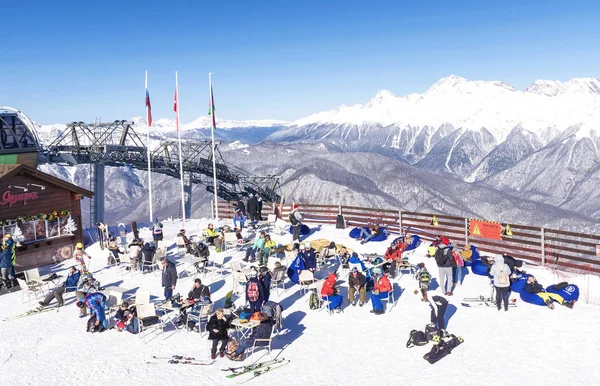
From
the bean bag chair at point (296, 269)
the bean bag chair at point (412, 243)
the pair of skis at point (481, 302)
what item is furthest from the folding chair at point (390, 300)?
the bean bag chair at point (412, 243)

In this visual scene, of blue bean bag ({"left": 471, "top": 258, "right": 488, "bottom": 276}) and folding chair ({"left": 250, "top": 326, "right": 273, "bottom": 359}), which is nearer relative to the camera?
folding chair ({"left": 250, "top": 326, "right": 273, "bottom": 359})

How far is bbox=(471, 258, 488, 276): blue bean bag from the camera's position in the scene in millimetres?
16875

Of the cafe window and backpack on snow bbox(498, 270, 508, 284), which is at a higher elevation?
the cafe window

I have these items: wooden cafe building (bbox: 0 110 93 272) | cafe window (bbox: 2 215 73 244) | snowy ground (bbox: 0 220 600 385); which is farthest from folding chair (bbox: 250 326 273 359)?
cafe window (bbox: 2 215 73 244)

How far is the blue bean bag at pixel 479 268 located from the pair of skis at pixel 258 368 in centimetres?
881

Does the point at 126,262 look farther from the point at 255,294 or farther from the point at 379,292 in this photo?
the point at 379,292

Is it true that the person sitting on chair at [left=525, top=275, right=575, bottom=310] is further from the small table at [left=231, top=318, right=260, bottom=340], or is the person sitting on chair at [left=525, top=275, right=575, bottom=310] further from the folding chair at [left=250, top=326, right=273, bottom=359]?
the small table at [left=231, top=318, right=260, bottom=340]

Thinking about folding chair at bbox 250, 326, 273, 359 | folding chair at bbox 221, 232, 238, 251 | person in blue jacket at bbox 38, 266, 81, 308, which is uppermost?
folding chair at bbox 221, 232, 238, 251

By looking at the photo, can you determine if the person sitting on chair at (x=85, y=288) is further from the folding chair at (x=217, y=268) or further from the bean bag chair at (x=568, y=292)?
the bean bag chair at (x=568, y=292)

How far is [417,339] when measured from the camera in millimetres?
11617

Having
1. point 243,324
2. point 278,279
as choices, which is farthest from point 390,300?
point 243,324

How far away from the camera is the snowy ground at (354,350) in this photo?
1038 cm

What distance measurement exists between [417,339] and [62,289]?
36.0 feet

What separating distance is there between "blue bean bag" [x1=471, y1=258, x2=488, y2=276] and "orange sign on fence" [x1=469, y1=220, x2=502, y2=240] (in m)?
2.52
